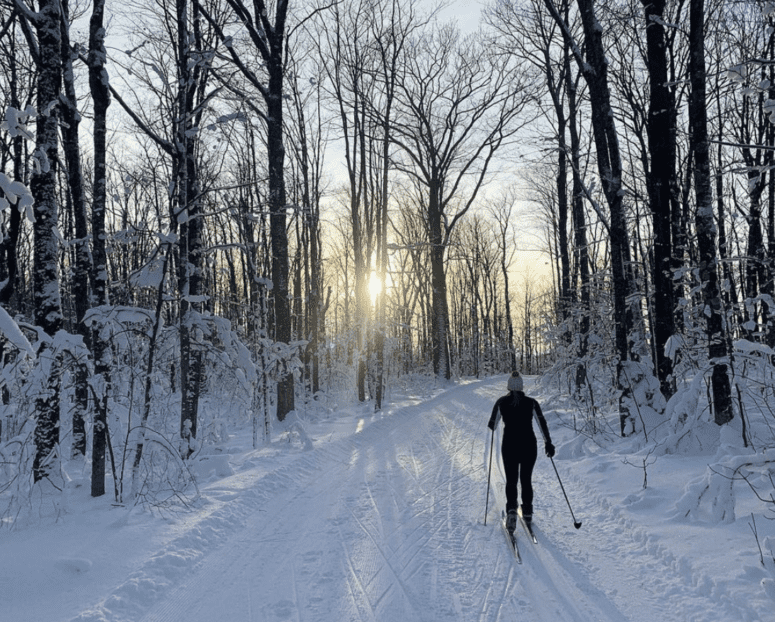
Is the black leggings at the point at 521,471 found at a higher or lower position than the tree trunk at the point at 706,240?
lower

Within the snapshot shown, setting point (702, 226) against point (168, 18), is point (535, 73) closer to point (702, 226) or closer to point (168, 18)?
point (168, 18)

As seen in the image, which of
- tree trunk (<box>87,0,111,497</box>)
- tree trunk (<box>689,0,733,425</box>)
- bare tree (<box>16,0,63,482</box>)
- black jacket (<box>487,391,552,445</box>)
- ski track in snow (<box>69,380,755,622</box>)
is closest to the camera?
ski track in snow (<box>69,380,755,622</box>)

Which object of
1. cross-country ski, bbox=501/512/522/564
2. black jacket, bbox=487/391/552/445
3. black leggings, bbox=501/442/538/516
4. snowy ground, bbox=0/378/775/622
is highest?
black jacket, bbox=487/391/552/445

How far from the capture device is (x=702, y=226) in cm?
781

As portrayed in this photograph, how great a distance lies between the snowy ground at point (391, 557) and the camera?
4141 mm

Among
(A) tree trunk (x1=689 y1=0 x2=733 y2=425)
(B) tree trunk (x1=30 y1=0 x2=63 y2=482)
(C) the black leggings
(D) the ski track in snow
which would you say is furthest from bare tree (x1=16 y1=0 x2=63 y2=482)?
(A) tree trunk (x1=689 y1=0 x2=733 y2=425)

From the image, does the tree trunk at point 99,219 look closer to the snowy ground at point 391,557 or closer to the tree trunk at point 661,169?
the snowy ground at point 391,557

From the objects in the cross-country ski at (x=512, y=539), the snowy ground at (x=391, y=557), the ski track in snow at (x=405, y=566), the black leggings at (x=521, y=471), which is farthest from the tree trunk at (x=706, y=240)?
the cross-country ski at (x=512, y=539)

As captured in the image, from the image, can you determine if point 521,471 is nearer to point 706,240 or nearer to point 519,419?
point 519,419

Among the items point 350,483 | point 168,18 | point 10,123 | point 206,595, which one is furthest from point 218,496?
point 168,18

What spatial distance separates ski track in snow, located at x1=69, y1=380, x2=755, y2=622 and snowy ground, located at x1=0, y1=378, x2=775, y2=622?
19mm

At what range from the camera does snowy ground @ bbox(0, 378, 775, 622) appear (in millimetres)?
4141

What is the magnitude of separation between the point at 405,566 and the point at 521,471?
2235mm

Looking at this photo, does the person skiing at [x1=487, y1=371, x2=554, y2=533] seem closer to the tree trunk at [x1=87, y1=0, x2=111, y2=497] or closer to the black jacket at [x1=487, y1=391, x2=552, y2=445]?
the black jacket at [x1=487, y1=391, x2=552, y2=445]
